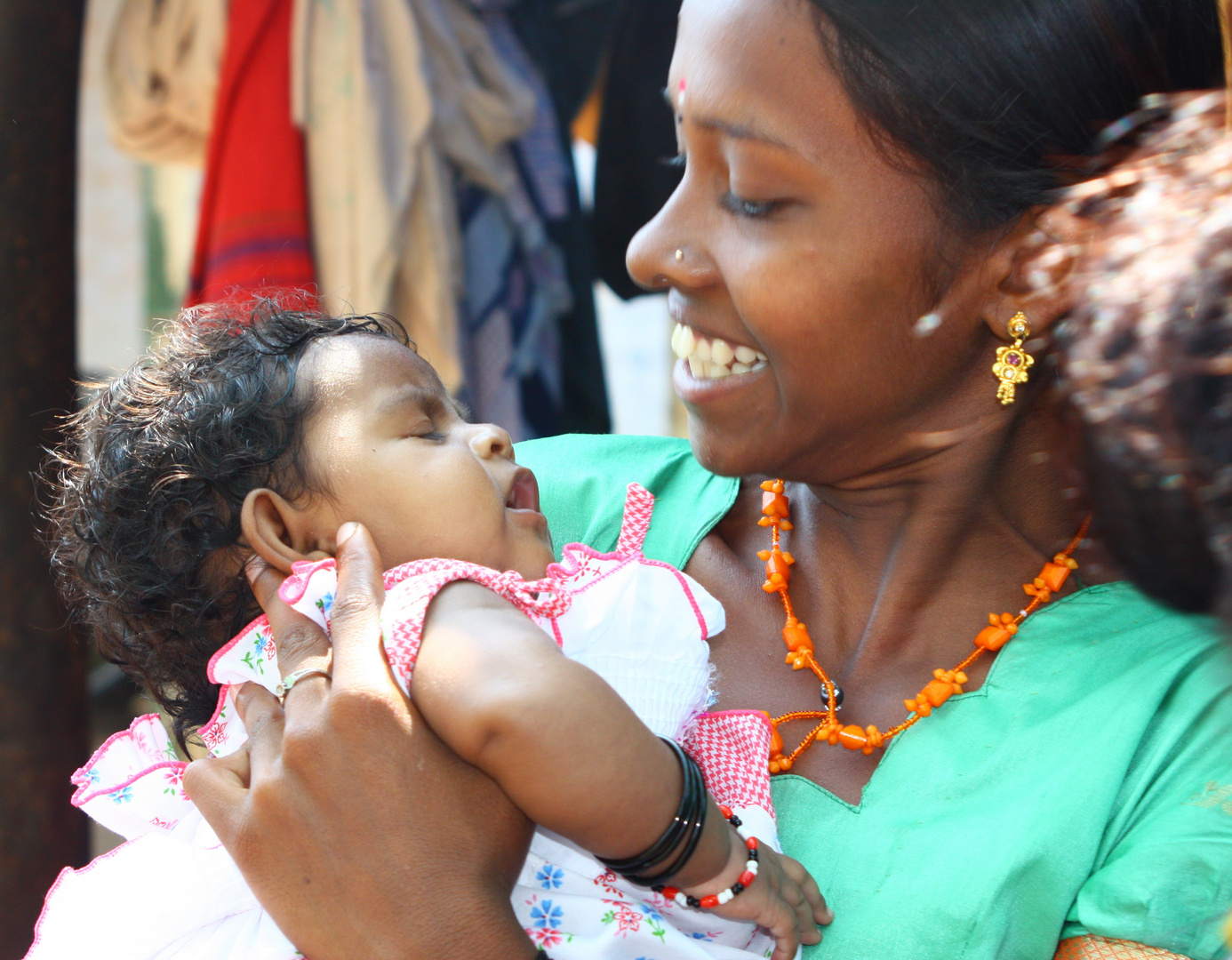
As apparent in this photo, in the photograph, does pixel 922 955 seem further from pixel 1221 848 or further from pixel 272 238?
pixel 272 238

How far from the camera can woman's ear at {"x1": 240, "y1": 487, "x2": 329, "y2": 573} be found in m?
1.48

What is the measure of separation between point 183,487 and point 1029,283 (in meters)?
1.16

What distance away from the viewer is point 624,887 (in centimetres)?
140

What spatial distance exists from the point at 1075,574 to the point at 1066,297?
1.40ft

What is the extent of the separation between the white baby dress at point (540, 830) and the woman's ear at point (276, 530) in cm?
8

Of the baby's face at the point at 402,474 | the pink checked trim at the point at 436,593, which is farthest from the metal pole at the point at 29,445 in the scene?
the pink checked trim at the point at 436,593

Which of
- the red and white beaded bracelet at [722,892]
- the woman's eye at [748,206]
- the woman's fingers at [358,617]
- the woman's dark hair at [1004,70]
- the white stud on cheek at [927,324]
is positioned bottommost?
the red and white beaded bracelet at [722,892]

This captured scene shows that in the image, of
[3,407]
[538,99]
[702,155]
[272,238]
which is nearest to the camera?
[702,155]

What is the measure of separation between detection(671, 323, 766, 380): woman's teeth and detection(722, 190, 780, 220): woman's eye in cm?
18

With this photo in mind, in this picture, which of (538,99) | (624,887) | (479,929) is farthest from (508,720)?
(538,99)

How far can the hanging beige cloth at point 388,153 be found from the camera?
312 centimetres

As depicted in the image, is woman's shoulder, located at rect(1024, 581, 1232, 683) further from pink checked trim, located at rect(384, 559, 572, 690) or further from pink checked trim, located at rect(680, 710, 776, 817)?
pink checked trim, located at rect(384, 559, 572, 690)

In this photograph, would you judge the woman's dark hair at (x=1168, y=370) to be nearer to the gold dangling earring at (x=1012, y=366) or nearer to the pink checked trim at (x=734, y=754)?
the gold dangling earring at (x=1012, y=366)

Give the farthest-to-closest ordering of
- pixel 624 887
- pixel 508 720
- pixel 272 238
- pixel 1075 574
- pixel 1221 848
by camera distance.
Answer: pixel 272 238 → pixel 1075 574 → pixel 624 887 → pixel 1221 848 → pixel 508 720
